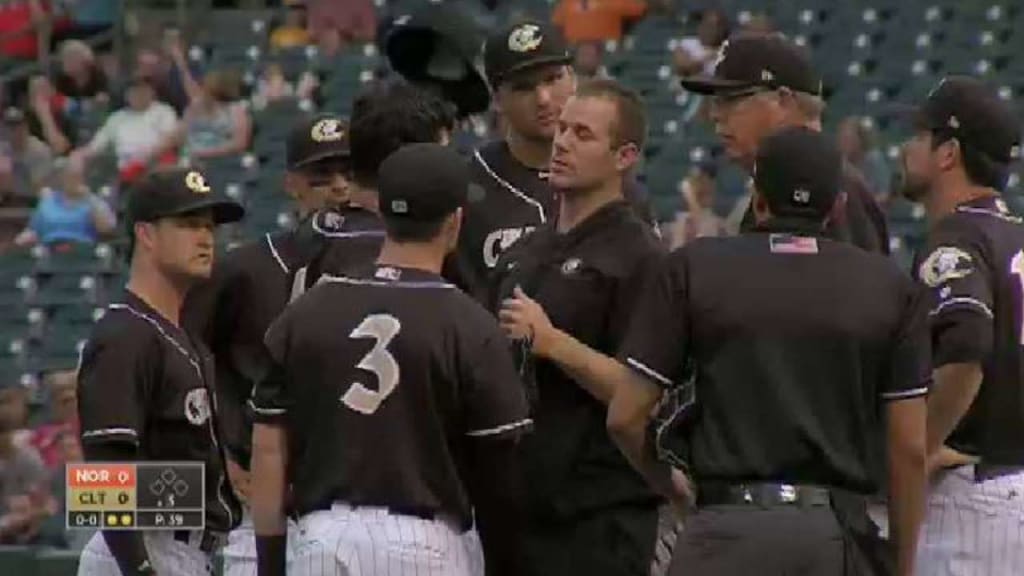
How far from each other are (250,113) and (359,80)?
0.72m

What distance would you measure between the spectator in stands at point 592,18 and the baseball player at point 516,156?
994 cm

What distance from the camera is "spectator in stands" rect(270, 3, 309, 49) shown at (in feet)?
57.7

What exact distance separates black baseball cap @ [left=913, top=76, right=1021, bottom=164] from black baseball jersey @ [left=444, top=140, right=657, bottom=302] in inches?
31.3

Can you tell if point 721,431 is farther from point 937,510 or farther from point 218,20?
point 218,20

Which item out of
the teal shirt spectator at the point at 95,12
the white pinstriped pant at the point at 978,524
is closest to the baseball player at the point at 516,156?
the white pinstriped pant at the point at 978,524

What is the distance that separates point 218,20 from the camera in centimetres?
1822

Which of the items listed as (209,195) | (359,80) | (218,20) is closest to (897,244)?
(359,80)

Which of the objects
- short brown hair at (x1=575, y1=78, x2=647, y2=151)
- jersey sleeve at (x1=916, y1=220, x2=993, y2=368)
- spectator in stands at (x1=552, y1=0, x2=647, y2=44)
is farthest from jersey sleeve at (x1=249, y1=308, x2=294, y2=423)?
spectator in stands at (x1=552, y1=0, x2=647, y2=44)

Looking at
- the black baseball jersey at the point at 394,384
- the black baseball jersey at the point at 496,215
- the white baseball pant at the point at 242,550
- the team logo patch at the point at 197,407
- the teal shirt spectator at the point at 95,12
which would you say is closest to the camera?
the black baseball jersey at the point at 394,384

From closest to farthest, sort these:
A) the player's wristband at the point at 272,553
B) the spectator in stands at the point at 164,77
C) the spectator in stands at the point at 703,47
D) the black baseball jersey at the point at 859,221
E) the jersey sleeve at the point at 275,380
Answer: the jersey sleeve at the point at 275,380, the player's wristband at the point at 272,553, the black baseball jersey at the point at 859,221, the spectator in stands at the point at 703,47, the spectator in stands at the point at 164,77

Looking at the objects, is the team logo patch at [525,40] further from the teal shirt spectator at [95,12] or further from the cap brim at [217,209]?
the teal shirt spectator at [95,12]

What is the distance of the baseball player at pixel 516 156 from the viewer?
6812 millimetres

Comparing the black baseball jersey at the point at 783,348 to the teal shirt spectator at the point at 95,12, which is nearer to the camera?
the black baseball jersey at the point at 783,348

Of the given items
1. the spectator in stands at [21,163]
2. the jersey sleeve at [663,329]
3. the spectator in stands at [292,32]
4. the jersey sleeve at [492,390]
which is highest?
the jersey sleeve at [663,329]
